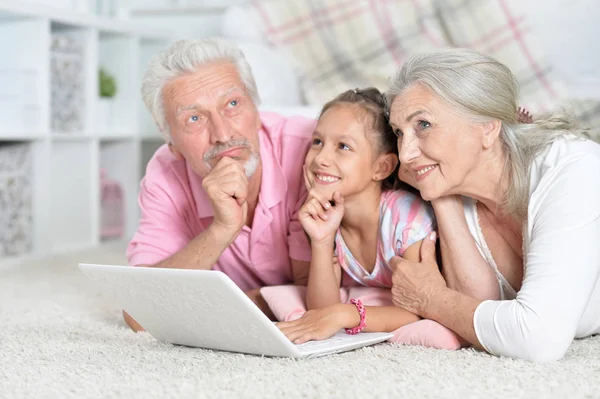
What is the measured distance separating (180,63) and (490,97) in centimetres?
75

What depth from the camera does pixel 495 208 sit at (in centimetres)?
177

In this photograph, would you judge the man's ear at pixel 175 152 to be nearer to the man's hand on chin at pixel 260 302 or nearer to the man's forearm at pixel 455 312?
the man's hand on chin at pixel 260 302

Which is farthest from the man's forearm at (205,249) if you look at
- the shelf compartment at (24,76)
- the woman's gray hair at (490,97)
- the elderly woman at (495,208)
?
the shelf compartment at (24,76)

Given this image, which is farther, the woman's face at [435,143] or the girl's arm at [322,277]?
the girl's arm at [322,277]

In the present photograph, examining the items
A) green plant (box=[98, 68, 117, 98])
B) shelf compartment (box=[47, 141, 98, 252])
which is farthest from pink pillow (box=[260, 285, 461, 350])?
green plant (box=[98, 68, 117, 98])

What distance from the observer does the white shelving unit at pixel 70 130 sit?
129 inches

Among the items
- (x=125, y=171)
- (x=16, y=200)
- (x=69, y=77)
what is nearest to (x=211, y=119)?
(x=16, y=200)

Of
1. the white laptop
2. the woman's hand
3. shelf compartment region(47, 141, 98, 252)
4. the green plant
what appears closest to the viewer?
the white laptop

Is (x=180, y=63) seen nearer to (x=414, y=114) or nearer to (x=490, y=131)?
(x=414, y=114)

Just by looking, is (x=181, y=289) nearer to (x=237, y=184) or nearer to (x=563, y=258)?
(x=237, y=184)

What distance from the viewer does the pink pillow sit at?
168 centimetres

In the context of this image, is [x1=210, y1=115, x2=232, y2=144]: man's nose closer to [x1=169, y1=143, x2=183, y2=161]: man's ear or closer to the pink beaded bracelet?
[x1=169, y1=143, x2=183, y2=161]: man's ear

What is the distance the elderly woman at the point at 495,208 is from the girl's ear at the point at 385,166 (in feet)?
0.37

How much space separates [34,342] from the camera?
1.78m
